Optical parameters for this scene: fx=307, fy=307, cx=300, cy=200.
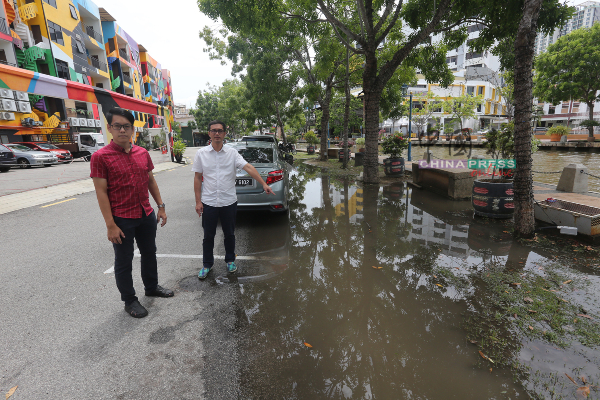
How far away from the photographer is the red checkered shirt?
275 centimetres

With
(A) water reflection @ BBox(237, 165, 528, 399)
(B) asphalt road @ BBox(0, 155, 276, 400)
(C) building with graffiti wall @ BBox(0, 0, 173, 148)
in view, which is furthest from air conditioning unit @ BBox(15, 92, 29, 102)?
(A) water reflection @ BBox(237, 165, 528, 399)

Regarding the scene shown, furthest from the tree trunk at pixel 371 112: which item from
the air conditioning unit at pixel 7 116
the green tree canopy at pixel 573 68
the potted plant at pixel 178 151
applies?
the green tree canopy at pixel 573 68

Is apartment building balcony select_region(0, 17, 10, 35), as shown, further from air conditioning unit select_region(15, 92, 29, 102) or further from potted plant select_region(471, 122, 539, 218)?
potted plant select_region(471, 122, 539, 218)

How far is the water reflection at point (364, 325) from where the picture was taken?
7.34 ft

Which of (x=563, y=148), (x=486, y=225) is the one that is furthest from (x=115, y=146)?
(x=563, y=148)

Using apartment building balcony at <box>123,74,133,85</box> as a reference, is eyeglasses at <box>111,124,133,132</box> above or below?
below

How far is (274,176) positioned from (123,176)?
3.14m

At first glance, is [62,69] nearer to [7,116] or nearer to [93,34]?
[7,116]

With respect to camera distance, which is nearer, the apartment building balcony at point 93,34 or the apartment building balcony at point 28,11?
the apartment building balcony at point 28,11

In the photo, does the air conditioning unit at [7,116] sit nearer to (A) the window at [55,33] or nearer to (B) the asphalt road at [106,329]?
(A) the window at [55,33]

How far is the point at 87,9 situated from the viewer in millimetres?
30766

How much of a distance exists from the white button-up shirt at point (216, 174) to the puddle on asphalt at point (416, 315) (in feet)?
3.58

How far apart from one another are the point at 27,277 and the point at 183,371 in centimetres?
307

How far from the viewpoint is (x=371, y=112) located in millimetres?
10219
